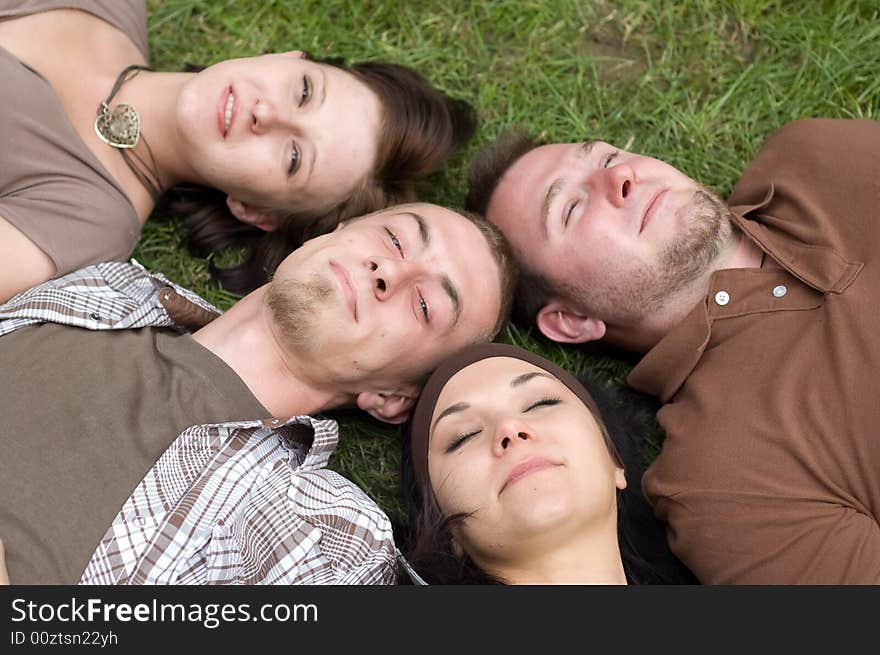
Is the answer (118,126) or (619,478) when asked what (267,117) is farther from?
(619,478)

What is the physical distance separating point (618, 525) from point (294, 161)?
226cm

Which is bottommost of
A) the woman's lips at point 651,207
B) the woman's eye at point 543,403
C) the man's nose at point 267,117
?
the woman's eye at point 543,403

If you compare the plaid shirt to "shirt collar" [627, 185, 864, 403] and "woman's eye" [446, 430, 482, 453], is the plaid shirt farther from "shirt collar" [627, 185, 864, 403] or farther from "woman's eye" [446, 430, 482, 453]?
"shirt collar" [627, 185, 864, 403]

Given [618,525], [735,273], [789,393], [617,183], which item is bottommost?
[618,525]

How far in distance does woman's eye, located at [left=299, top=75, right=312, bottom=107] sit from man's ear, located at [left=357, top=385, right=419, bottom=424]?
1429mm

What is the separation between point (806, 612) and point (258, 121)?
3.11 meters

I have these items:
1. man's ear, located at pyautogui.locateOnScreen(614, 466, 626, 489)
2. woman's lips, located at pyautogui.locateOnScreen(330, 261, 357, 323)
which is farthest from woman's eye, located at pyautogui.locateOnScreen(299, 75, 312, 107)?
man's ear, located at pyautogui.locateOnScreen(614, 466, 626, 489)

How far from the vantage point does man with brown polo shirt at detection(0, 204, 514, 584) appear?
3170 millimetres

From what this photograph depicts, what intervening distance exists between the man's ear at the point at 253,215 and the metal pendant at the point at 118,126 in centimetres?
55

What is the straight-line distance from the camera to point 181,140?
416cm

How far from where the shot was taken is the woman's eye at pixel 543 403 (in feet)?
10.4

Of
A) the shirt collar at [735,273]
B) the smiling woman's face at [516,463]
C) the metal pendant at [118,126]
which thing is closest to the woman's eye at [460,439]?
the smiling woman's face at [516,463]

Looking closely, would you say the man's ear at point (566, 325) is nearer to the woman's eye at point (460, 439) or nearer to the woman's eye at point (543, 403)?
the woman's eye at point (543, 403)

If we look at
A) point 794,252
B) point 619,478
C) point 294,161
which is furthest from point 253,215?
point 794,252
